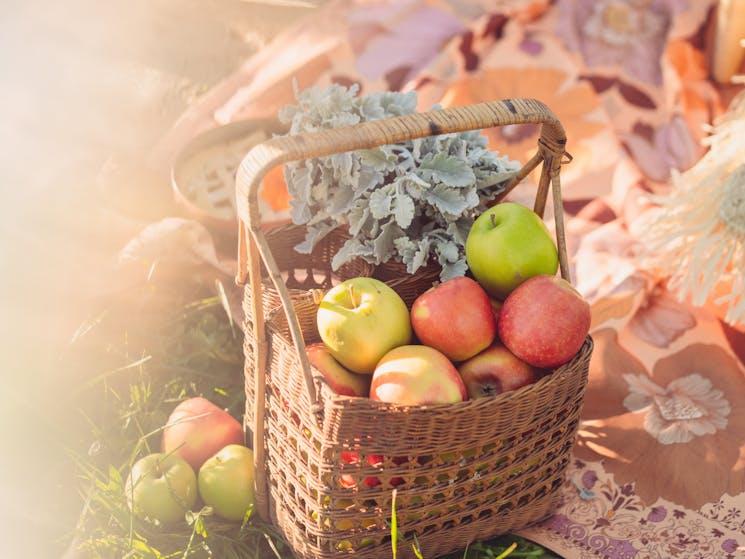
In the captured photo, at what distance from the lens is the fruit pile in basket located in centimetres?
114

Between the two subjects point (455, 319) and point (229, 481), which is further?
point (229, 481)

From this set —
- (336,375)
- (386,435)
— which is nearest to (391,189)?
(336,375)

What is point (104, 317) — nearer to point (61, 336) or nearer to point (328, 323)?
point (61, 336)

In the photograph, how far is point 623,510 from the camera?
56.6 inches

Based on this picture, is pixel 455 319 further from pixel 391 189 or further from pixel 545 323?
pixel 391 189

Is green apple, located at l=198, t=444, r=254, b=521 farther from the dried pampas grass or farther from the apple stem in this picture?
the dried pampas grass

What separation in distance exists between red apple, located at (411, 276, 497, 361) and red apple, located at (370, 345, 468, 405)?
0.04 m

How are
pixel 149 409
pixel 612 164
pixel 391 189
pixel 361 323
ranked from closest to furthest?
1. pixel 361 323
2. pixel 391 189
3. pixel 149 409
4. pixel 612 164

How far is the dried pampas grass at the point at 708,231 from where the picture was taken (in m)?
1.66

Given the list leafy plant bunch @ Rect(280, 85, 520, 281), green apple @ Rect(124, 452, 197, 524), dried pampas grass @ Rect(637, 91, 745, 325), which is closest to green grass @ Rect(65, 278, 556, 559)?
green apple @ Rect(124, 452, 197, 524)

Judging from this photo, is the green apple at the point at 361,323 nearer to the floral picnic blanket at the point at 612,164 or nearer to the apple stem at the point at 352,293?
the apple stem at the point at 352,293

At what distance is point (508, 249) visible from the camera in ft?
4.03

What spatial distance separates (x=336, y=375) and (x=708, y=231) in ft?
3.17

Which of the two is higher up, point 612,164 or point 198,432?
point 612,164
